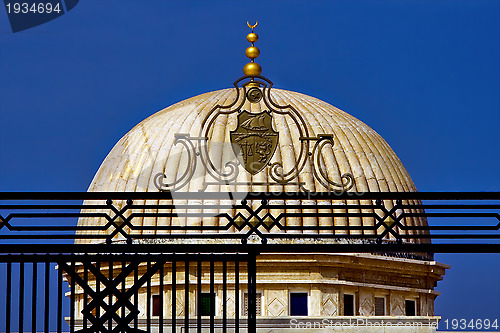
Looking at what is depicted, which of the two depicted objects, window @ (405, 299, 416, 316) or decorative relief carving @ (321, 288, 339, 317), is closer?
decorative relief carving @ (321, 288, 339, 317)

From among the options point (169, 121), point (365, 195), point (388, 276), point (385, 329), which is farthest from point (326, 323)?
point (365, 195)

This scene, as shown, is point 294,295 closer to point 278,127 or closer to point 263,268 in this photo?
point 263,268

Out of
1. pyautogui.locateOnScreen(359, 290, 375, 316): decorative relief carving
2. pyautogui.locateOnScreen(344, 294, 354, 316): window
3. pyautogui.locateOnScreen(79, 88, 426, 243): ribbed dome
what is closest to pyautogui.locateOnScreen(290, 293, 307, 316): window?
pyautogui.locateOnScreen(344, 294, 354, 316): window

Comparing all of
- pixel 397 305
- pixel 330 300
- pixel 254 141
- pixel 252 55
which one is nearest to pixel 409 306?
pixel 397 305

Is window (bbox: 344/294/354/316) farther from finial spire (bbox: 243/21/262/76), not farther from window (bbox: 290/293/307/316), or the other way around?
finial spire (bbox: 243/21/262/76)

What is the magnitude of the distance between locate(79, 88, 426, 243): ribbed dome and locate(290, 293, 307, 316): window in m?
2.29

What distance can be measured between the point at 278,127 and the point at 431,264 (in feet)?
17.1

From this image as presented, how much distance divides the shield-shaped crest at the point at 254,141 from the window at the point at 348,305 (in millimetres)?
15903

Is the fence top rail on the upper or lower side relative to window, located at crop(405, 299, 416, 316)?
lower

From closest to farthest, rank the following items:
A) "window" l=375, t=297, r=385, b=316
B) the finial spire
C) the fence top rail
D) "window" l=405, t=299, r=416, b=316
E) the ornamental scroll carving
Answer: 1. the fence top rail
2. the ornamental scroll carving
3. the finial spire
4. "window" l=375, t=297, r=385, b=316
5. "window" l=405, t=299, r=416, b=316

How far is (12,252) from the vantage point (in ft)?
37.3

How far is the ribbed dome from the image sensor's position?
30688 mm

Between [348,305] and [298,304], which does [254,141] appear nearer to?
[298,304]

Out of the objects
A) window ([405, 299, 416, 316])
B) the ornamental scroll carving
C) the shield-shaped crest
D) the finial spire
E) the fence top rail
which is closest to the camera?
the fence top rail
